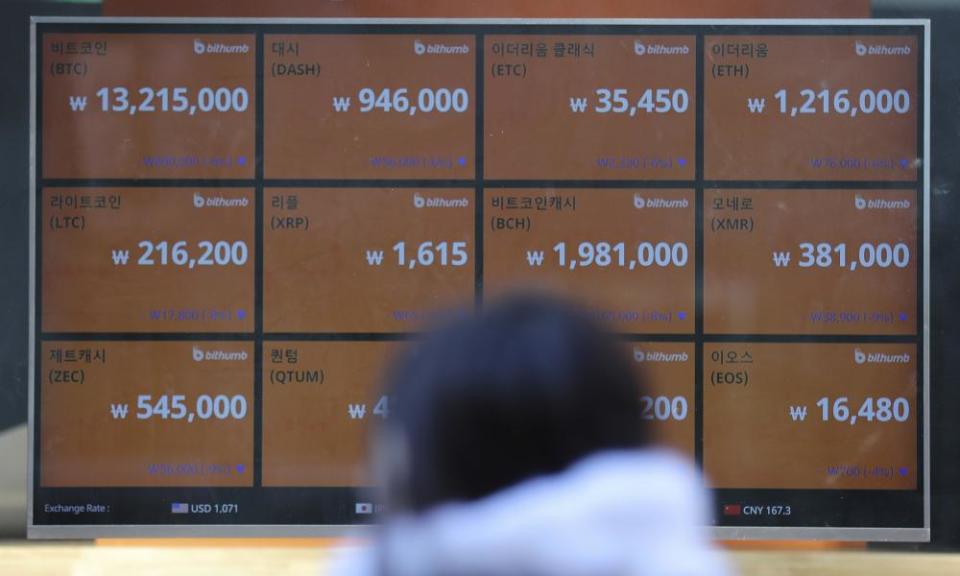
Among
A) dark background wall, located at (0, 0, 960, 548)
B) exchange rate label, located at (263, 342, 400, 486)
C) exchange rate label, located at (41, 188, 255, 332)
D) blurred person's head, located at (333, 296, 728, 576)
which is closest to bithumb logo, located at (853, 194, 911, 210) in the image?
dark background wall, located at (0, 0, 960, 548)

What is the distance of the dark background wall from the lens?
12.5ft

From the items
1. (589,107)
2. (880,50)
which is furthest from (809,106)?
(589,107)

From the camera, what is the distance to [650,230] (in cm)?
381

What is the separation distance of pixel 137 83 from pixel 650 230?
72.8 inches

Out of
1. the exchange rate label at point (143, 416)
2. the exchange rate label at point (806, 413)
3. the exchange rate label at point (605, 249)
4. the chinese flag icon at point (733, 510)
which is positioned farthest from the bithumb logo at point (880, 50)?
the exchange rate label at point (143, 416)

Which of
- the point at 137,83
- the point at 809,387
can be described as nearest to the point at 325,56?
the point at 137,83

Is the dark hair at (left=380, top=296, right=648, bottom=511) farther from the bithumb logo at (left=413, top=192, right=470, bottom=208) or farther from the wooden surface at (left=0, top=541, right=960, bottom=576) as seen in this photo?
the wooden surface at (left=0, top=541, right=960, bottom=576)

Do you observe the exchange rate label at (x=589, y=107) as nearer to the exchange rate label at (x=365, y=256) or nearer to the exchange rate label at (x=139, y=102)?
the exchange rate label at (x=365, y=256)

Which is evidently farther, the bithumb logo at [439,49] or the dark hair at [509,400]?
the bithumb logo at [439,49]

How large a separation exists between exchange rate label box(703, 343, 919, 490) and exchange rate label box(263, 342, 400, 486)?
118 cm

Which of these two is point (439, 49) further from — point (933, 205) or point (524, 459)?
point (524, 459)

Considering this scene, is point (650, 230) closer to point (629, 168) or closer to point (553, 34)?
point (629, 168)

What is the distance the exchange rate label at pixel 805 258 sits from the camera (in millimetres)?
3797

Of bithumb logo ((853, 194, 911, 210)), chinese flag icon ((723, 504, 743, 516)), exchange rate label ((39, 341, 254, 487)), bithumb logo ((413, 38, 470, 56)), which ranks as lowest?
chinese flag icon ((723, 504, 743, 516))
